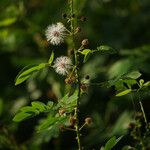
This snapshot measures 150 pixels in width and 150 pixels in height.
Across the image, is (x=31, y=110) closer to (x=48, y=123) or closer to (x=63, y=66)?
(x=48, y=123)

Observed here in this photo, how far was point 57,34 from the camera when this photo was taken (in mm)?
2551

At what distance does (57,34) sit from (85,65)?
3264 millimetres

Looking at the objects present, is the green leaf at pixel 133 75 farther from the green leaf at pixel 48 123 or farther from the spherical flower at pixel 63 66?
the green leaf at pixel 48 123

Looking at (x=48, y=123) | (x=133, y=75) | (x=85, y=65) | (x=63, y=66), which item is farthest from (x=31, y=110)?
(x=85, y=65)

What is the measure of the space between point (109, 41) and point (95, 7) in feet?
2.03

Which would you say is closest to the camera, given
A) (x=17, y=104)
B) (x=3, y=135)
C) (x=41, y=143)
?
(x=3, y=135)

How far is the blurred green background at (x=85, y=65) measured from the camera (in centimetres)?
466

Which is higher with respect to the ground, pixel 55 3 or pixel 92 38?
pixel 55 3

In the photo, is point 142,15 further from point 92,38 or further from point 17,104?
point 17,104

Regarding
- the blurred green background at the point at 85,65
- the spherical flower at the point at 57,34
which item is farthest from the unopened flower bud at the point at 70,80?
the blurred green background at the point at 85,65

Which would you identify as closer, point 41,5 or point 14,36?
point 14,36

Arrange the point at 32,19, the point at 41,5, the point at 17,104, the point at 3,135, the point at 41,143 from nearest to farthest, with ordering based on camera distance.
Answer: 1. the point at 3,135
2. the point at 41,143
3. the point at 17,104
4. the point at 32,19
5. the point at 41,5

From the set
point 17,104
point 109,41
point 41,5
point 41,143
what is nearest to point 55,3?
point 41,5

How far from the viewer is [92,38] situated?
6168 millimetres
